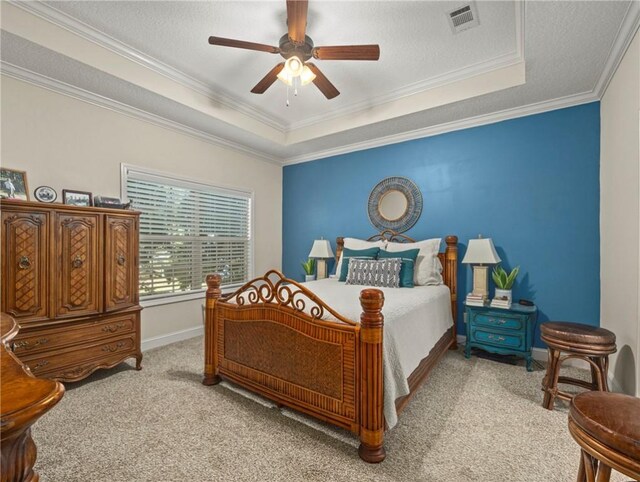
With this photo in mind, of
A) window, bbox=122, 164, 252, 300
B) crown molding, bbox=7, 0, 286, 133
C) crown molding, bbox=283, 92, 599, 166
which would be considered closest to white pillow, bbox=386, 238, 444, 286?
crown molding, bbox=283, 92, 599, 166

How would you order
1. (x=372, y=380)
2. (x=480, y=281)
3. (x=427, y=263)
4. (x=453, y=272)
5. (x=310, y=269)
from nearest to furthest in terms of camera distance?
1. (x=372, y=380)
2. (x=480, y=281)
3. (x=427, y=263)
4. (x=453, y=272)
5. (x=310, y=269)

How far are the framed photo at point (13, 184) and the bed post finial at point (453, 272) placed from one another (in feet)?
13.8

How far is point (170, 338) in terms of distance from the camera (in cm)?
373

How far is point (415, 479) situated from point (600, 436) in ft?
2.96

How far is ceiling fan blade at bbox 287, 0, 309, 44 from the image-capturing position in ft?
6.35

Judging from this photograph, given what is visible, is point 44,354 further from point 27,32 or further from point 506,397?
point 506,397

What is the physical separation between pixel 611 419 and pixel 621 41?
8.72 ft

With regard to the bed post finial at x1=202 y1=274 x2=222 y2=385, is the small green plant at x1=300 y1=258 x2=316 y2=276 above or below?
above

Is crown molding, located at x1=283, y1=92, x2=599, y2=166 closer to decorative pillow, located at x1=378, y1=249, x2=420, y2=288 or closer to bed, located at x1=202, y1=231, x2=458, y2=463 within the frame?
decorative pillow, located at x1=378, y1=249, x2=420, y2=288

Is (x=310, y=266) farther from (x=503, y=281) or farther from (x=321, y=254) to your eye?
(x=503, y=281)

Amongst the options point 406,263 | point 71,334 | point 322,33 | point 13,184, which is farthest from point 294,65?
point 71,334

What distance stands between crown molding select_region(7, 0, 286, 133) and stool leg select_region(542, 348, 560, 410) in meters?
4.05

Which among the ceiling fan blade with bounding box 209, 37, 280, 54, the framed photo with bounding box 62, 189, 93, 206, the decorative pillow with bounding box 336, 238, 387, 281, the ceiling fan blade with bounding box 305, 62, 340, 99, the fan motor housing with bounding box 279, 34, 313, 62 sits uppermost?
the fan motor housing with bounding box 279, 34, 313, 62

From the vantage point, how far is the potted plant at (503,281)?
3119 mm
